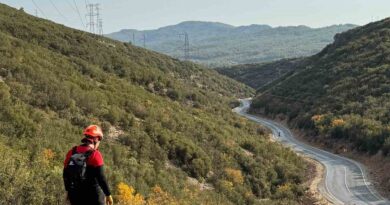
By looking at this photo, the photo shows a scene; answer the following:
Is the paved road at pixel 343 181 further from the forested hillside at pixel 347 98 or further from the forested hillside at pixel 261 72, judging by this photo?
the forested hillside at pixel 261 72

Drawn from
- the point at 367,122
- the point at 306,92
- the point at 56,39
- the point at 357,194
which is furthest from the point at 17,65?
the point at 306,92

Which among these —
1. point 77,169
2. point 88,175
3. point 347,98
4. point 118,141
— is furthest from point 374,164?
point 77,169

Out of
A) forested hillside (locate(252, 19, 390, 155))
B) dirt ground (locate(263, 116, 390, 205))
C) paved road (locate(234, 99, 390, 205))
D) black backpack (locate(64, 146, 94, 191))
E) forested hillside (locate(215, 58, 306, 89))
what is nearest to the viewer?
black backpack (locate(64, 146, 94, 191))

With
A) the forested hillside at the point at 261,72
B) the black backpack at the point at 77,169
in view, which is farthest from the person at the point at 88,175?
the forested hillside at the point at 261,72

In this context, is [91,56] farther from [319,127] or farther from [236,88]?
[236,88]

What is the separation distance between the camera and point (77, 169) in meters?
7.05

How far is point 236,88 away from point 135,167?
338ft

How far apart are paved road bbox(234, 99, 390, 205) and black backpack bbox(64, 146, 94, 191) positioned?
98.7ft

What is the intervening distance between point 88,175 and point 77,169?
199mm

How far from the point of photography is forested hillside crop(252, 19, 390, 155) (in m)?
51.8

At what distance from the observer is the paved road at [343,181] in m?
34.8

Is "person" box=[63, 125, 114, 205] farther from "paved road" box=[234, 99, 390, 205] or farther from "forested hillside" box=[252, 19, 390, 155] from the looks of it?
"forested hillside" box=[252, 19, 390, 155]

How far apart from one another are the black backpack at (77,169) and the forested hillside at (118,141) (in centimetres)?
324

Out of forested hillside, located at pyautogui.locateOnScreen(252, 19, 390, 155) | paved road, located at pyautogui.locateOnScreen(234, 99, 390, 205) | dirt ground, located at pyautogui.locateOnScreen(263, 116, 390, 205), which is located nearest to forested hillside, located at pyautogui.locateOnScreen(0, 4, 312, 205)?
paved road, located at pyautogui.locateOnScreen(234, 99, 390, 205)
